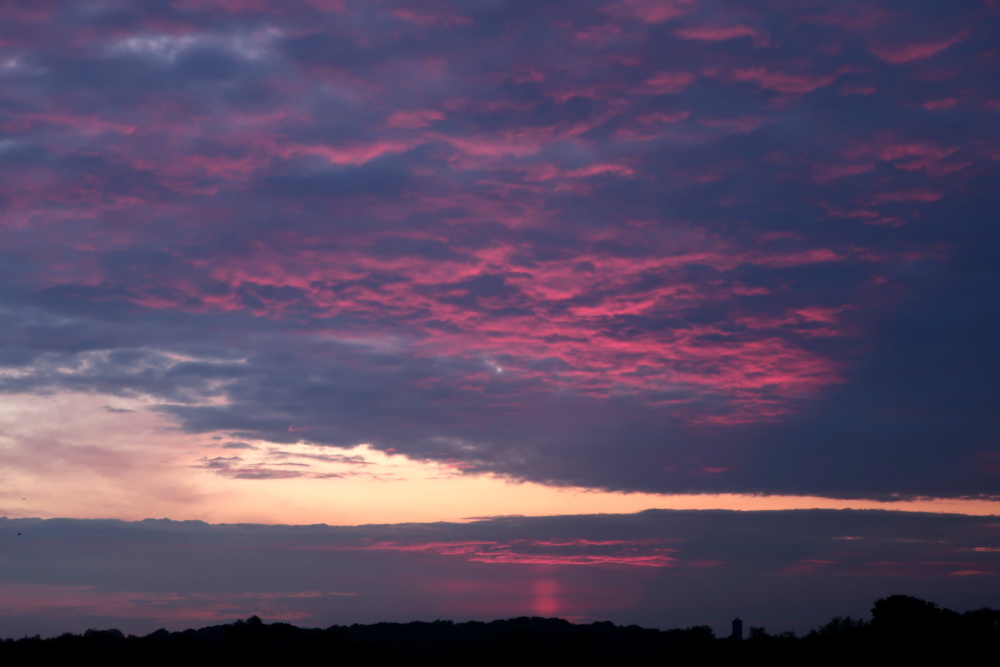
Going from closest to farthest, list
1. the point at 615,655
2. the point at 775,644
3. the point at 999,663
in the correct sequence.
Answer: the point at 999,663 → the point at 775,644 → the point at 615,655

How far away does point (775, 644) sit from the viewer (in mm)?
131625

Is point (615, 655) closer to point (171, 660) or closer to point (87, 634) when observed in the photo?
point (171, 660)

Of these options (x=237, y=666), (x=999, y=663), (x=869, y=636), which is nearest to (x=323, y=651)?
(x=237, y=666)

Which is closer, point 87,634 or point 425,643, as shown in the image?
point 87,634

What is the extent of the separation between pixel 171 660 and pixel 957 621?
12231 cm

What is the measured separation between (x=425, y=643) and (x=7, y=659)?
288 feet

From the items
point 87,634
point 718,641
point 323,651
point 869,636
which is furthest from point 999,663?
point 87,634

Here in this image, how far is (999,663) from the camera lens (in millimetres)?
109438

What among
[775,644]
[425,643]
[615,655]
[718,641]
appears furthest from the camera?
[425,643]

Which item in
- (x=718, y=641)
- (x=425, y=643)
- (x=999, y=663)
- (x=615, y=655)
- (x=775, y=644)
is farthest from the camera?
(x=425, y=643)

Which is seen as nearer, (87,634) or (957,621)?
(957,621)

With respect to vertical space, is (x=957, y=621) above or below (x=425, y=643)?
above

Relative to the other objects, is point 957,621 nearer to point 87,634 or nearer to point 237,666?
point 237,666

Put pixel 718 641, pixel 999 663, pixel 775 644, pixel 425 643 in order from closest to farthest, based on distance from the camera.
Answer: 1. pixel 999 663
2. pixel 775 644
3. pixel 718 641
4. pixel 425 643
